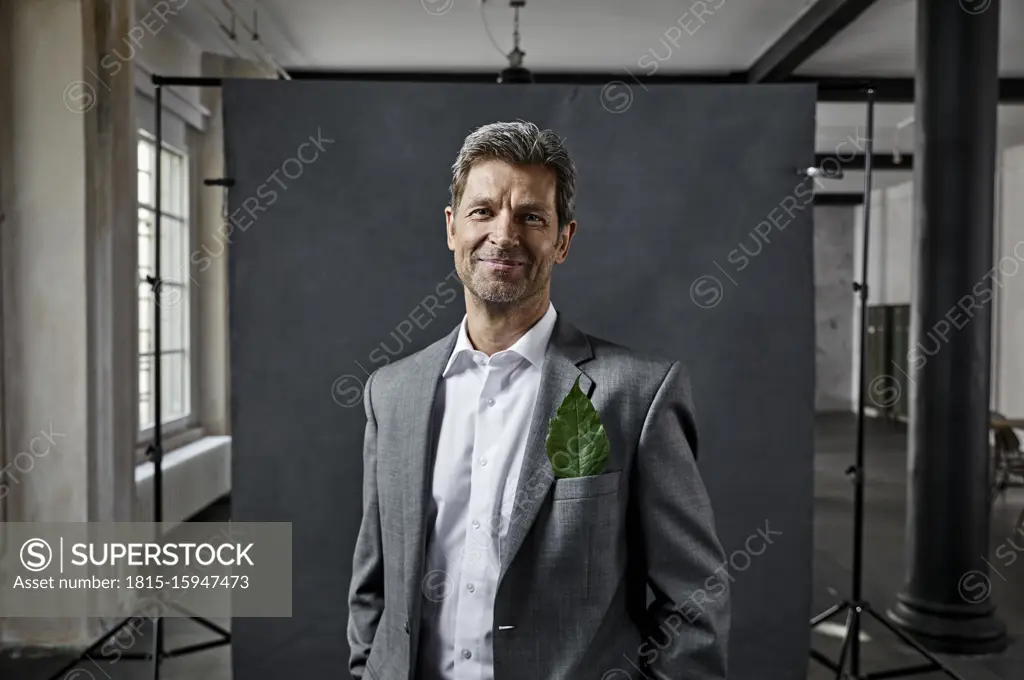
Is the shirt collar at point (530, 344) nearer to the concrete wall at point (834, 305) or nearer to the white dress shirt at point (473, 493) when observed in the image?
the white dress shirt at point (473, 493)

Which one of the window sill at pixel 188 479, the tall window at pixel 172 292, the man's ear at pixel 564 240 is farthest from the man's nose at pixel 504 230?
the tall window at pixel 172 292

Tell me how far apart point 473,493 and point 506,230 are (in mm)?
446

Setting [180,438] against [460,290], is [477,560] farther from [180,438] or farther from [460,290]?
[180,438]

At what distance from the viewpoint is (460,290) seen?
103 inches

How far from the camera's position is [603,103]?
8.43 feet

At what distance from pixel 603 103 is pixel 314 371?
1237 millimetres

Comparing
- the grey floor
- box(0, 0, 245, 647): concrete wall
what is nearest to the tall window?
the grey floor

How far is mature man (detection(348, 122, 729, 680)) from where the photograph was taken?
133 cm

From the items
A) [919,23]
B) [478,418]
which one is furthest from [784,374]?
[919,23]

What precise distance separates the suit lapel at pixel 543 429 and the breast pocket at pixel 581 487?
2 cm

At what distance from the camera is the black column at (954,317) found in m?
3.81

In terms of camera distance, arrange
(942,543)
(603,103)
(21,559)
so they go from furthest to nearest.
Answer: (942,543), (21,559), (603,103)

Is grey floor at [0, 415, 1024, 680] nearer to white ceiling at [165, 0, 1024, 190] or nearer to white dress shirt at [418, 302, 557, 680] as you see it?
white dress shirt at [418, 302, 557, 680]

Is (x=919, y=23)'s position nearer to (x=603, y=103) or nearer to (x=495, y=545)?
(x=603, y=103)
